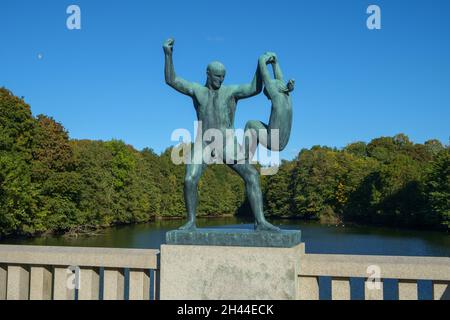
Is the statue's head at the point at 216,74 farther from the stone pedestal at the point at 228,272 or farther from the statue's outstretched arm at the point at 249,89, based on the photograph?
the stone pedestal at the point at 228,272

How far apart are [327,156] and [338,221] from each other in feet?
33.2

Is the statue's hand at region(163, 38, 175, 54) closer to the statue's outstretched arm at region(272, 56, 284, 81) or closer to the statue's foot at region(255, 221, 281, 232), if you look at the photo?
the statue's outstretched arm at region(272, 56, 284, 81)

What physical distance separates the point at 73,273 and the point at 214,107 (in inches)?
101

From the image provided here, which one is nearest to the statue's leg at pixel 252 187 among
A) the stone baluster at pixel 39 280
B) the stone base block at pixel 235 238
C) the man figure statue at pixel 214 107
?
the man figure statue at pixel 214 107

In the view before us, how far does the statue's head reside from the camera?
5.93 m

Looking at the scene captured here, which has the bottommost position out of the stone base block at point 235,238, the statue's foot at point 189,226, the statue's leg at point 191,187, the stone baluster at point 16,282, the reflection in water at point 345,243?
the reflection in water at point 345,243

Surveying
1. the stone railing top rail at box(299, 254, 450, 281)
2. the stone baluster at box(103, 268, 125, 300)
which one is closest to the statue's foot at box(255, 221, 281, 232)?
the stone railing top rail at box(299, 254, 450, 281)

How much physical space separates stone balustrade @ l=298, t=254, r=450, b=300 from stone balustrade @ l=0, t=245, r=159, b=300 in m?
1.80

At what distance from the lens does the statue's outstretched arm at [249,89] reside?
229 inches

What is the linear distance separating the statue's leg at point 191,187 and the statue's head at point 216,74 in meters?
0.99

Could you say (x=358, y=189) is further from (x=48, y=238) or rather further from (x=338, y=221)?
(x=48, y=238)

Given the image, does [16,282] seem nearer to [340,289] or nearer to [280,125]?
[280,125]

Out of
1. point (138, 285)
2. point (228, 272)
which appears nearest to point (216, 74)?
point (228, 272)
